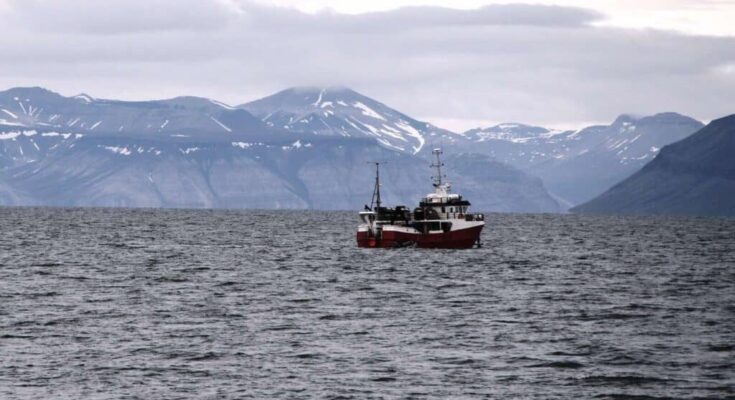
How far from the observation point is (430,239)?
152625mm

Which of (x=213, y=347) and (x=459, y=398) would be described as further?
(x=213, y=347)

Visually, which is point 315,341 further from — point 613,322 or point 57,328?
point 613,322

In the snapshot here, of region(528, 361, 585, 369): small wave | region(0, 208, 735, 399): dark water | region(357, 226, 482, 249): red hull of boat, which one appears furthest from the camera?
region(357, 226, 482, 249): red hull of boat

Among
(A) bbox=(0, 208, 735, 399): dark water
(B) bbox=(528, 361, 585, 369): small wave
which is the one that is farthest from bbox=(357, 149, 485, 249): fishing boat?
(B) bbox=(528, 361, 585, 369): small wave

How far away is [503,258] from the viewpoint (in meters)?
147

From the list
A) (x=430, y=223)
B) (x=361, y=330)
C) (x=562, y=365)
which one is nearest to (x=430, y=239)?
(x=430, y=223)

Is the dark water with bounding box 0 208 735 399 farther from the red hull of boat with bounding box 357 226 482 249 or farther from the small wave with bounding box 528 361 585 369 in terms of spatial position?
the red hull of boat with bounding box 357 226 482 249

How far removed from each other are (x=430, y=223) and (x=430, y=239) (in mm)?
2007

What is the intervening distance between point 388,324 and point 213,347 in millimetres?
14200

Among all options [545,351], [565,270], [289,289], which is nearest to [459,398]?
[545,351]

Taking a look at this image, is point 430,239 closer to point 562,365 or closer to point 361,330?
point 361,330

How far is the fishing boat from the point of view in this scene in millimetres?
151000

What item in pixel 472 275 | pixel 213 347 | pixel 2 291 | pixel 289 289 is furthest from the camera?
pixel 472 275

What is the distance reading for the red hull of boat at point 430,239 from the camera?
501ft
